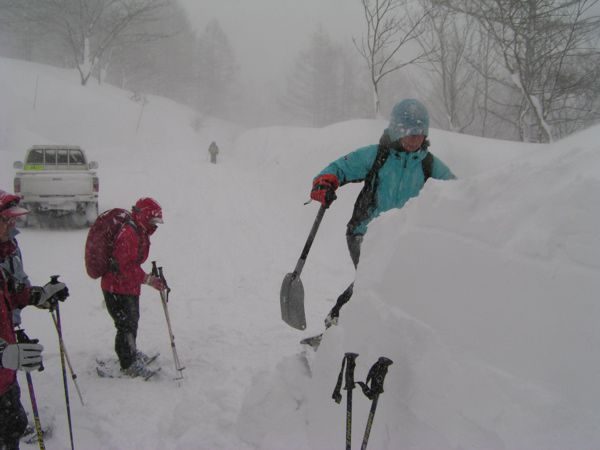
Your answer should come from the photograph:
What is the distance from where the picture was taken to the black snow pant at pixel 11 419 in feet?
8.80

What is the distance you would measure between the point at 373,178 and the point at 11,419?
305cm

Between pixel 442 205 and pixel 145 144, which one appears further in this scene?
pixel 145 144

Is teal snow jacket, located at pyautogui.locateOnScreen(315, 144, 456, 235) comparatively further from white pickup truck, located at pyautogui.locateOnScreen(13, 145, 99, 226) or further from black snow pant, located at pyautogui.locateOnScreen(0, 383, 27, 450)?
white pickup truck, located at pyautogui.locateOnScreen(13, 145, 99, 226)

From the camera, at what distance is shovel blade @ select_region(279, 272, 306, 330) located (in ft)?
11.4

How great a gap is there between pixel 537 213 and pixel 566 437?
833 millimetres

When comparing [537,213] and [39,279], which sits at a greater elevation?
[537,213]

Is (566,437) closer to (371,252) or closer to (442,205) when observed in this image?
(442,205)

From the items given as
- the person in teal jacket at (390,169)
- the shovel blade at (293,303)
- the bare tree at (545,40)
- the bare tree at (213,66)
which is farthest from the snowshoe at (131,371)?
the bare tree at (213,66)

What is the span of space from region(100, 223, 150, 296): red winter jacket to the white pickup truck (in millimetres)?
6968

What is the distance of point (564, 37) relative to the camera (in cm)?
Result: 973

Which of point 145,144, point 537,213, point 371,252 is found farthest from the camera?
point 145,144

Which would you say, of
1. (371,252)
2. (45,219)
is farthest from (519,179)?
(45,219)

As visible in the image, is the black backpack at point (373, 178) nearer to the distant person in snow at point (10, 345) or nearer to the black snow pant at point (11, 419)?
the distant person in snow at point (10, 345)

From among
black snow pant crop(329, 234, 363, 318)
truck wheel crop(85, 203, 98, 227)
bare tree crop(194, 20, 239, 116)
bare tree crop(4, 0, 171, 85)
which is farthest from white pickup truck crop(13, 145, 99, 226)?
bare tree crop(194, 20, 239, 116)
